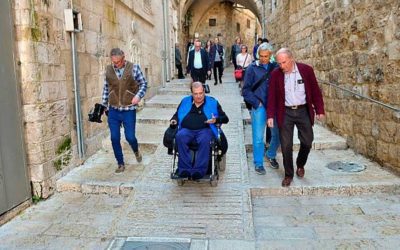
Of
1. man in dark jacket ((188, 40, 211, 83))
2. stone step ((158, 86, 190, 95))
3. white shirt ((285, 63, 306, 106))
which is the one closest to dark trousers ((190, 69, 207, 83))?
man in dark jacket ((188, 40, 211, 83))

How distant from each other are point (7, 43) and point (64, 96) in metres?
1.20

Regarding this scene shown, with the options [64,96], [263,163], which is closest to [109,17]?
[64,96]

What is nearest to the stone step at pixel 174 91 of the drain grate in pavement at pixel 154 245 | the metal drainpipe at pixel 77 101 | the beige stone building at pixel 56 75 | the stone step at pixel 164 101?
the stone step at pixel 164 101

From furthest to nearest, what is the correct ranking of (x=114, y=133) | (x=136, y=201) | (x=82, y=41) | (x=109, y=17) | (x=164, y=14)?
1. (x=164, y=14)
2. (x=109, y=17)
3. (x=82, y=41)
4. (x=114, y=133)
5. (x=136, y=201)

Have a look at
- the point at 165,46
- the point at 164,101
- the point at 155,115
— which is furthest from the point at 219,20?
the point at 155,115

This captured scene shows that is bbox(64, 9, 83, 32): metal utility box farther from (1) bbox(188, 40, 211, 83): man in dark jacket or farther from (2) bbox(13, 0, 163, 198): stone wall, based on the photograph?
(1) bbox(188, 40, 211, 83): man in dark jacket

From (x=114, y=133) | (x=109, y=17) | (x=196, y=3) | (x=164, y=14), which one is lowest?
(x=114, y=133)

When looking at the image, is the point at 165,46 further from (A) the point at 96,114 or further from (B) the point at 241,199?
(B) the point at 241,199

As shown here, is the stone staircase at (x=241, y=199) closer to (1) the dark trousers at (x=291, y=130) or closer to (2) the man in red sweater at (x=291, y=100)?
(1) the dark trousers at (x=291, y=130)

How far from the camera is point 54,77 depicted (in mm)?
4898

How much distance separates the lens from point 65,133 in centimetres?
523

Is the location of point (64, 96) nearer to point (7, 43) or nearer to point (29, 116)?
point (29, 116)

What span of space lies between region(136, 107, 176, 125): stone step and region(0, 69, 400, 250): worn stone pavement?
2.12 meters

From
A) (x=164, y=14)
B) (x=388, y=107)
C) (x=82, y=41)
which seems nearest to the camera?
(x=388, y=107)
